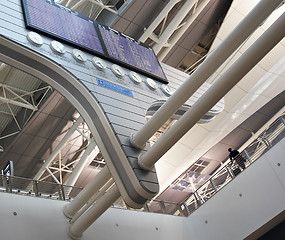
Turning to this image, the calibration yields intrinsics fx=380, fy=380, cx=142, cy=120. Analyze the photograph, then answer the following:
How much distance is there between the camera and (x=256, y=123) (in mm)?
25047

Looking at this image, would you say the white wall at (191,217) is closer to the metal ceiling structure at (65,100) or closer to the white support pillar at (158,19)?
the metal ceiling structure at (65,100)

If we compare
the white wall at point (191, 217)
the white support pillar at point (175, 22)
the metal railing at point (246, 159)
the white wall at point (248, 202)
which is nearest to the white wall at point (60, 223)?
the white wall at point (191, 217)

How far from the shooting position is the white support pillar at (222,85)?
5.89 meters

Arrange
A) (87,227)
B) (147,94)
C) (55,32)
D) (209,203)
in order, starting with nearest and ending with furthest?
(55,32) < (147,94) < (87,227) < (209,203)

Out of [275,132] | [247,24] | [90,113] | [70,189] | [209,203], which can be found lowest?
[70,189]

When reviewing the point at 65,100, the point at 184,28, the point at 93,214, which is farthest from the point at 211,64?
the point at 65,100

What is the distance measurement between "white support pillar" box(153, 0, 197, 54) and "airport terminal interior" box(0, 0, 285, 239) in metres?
0.05

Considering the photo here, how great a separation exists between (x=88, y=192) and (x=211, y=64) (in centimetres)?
552

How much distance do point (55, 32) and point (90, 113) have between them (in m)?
2.36

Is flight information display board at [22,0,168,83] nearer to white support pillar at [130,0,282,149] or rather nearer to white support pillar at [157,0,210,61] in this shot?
white support pillar at [130,0,282,149]

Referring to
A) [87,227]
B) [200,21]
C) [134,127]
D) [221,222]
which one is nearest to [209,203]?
[221,222]

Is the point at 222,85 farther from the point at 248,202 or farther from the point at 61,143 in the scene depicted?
the point at 61,143

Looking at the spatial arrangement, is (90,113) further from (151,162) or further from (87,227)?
(87,227)

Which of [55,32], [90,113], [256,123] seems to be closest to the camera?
[90,113]
